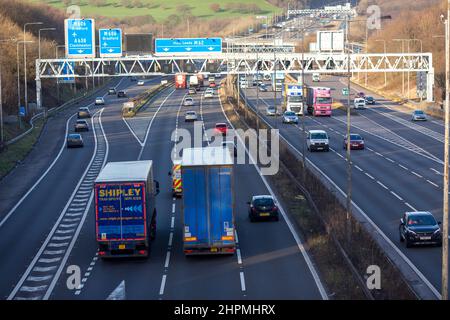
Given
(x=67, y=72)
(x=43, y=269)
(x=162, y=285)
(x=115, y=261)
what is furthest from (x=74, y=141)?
(x=162, y=285)

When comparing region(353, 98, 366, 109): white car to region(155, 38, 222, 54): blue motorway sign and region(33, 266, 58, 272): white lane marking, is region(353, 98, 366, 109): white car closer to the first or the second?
region(155, 38, 222, 54): blue motorway sign

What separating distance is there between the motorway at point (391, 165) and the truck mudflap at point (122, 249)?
918 centimetres

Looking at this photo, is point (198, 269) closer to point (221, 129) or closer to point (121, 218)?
point (121, 218)

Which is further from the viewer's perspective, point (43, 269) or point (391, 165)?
point (391, 165)

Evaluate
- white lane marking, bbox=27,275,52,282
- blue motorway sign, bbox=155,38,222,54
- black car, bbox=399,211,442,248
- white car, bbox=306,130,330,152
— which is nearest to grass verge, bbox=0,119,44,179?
blue motorway sign, bbox=155,38,222,54

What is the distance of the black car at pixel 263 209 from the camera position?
4109 cm

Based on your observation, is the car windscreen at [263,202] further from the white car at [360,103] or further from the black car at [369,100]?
Result: the black car at [369,100]

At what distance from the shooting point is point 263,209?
4109 centimetres

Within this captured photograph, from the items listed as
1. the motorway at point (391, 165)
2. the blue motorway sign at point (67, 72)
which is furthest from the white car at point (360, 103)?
the blue motorway sign at point (67, 72)

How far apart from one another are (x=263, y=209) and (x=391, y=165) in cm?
2052

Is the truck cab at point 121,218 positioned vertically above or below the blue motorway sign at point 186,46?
below

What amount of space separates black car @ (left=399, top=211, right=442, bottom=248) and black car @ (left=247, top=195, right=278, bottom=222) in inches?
272

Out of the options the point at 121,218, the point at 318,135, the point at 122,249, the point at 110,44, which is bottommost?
the point at 122,249

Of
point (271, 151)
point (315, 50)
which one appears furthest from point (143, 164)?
point (315, 50)
